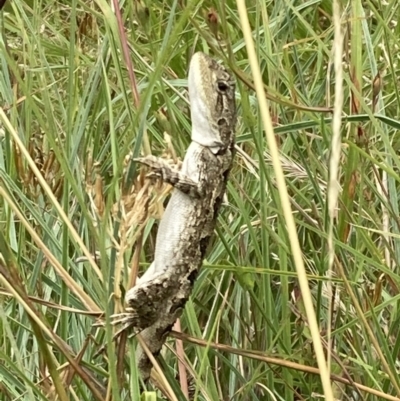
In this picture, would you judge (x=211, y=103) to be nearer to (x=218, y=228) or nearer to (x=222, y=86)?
(x=222, y=86)

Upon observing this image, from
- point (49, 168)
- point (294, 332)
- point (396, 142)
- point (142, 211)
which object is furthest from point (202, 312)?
point (142, 211)

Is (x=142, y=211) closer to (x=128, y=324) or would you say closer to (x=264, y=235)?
(x=128, y=324)

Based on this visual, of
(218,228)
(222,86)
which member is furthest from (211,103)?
(218,228)

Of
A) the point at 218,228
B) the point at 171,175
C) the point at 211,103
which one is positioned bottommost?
the point at 218,228

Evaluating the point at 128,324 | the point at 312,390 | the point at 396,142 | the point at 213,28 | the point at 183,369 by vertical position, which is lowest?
the point at 312,390

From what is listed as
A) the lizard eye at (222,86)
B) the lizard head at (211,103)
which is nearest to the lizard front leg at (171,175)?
the lizard head at (211,103)
